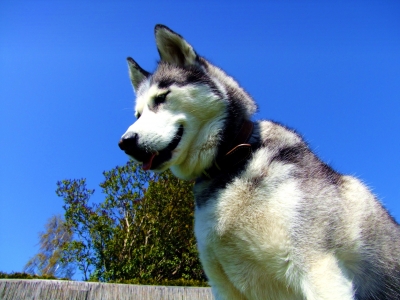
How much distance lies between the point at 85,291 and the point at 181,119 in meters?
2.88

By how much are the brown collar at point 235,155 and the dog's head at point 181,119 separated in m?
0.07

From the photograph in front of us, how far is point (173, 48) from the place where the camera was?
2910 millimetres

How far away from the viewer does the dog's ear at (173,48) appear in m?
2.79

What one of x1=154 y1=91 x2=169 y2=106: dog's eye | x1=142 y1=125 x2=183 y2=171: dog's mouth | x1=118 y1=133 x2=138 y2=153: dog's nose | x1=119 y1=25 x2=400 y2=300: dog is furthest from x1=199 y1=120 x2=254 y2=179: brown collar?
x1=154 y1=91 x2=169 y2=106: dog's eye

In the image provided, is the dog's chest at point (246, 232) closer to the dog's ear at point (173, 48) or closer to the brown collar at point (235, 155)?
the brown collar at point (235, 155)

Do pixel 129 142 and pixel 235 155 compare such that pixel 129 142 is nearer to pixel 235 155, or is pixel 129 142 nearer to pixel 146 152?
pixel 146 152

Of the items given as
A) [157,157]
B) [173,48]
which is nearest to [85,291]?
[157,157]

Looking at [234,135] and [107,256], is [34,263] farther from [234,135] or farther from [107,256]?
[234,135]

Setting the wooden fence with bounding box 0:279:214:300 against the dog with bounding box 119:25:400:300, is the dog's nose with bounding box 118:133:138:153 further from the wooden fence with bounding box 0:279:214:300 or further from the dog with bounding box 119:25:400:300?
the wooden fence with bounding box 0:279:214:300

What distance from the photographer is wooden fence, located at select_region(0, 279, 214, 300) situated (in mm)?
3656

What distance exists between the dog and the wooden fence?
2.38m

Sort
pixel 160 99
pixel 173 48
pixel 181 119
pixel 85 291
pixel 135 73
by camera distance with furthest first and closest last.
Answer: pixel 85 291 → pixel 135 73 → pixel 173 48 → pixel 160 99 → pixel 181 119

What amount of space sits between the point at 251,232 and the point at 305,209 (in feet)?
1.19

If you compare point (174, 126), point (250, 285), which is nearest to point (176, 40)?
point (174, 126)
